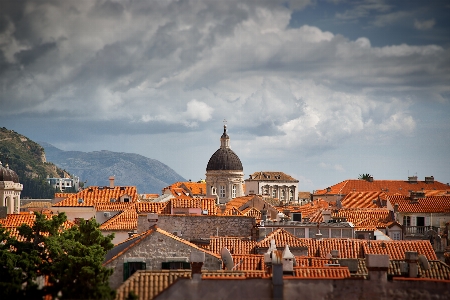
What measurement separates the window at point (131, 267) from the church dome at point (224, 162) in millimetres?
141939

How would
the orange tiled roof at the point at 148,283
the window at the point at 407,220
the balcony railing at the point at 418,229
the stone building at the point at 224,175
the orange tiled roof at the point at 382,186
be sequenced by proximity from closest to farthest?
the orange tiled roof at the point at 148,283
the balcony railing at the point at 418,229
the window at the point at 407,220
the orange tiled roof at the point at 382,186
the stone building at the point at 224,175

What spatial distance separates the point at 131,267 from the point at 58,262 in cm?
493

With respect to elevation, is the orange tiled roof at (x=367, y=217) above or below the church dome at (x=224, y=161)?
below

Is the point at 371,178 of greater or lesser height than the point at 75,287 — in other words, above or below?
above

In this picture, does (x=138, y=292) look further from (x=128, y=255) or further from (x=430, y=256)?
(x=430, y=256)

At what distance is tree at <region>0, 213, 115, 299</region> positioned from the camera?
2980 cm

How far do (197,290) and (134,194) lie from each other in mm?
74954

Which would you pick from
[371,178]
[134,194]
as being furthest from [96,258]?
[371,178]

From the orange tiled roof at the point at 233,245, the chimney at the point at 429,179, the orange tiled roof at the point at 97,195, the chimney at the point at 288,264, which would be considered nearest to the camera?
the chimney at the point at 288,264

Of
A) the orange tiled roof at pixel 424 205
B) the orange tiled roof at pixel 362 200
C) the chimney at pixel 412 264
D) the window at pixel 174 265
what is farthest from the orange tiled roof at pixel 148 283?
the orange tiled roof at pixel 362 200

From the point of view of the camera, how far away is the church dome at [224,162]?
175875 mm

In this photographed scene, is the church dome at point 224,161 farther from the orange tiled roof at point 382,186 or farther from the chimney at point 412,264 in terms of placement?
the chimney at point 412,264

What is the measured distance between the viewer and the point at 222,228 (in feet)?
158

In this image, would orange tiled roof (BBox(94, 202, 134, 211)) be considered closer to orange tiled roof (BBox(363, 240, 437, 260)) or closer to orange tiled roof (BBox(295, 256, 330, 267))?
orange tiled roof (BBox(363, 240, 437, 260))
